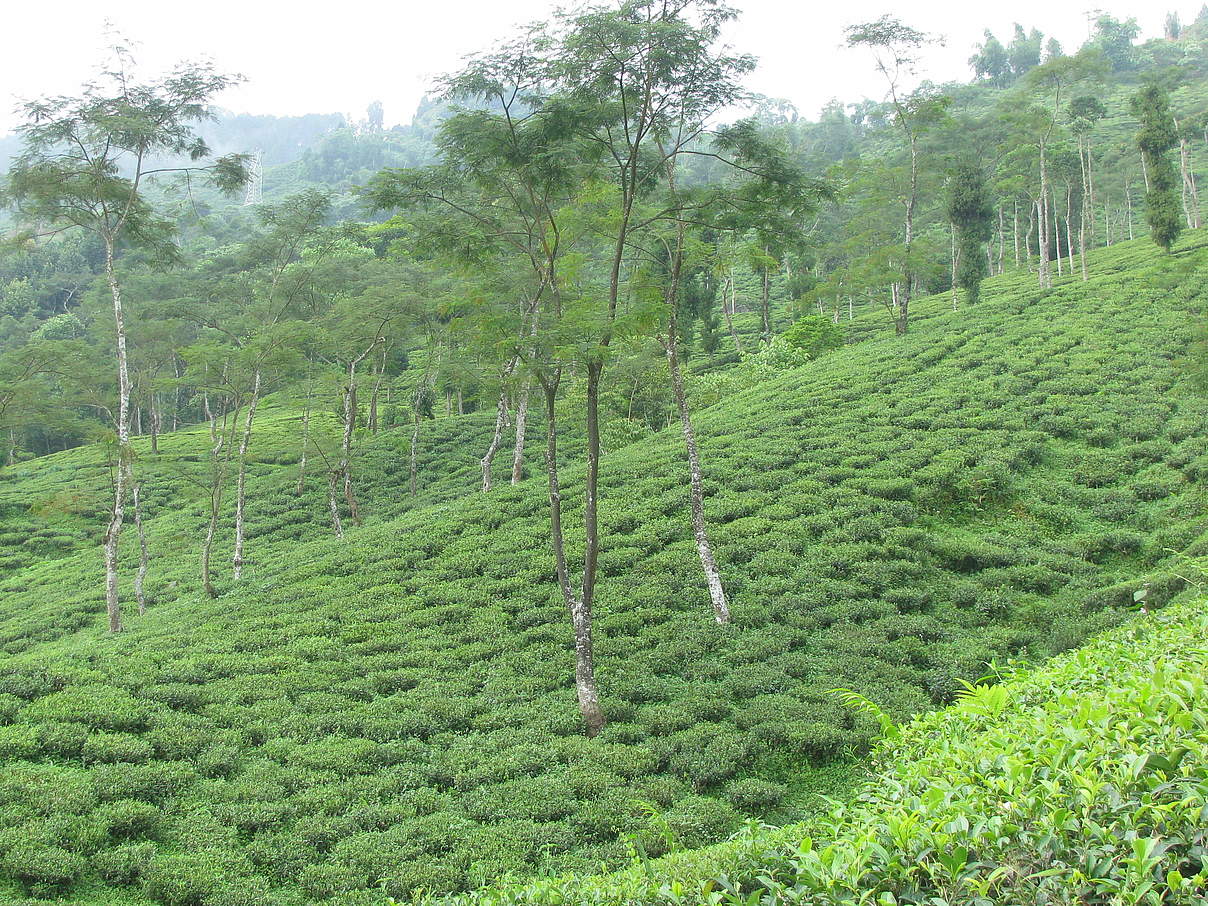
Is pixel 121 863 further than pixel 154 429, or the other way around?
pixel 154 429

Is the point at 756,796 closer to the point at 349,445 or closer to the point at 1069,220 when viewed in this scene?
the point at 349,445

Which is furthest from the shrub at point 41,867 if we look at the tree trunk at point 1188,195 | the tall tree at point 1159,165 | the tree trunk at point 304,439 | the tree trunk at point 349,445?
the tree trunk at point 1188,195

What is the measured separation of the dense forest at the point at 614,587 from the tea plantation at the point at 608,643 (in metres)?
0.08

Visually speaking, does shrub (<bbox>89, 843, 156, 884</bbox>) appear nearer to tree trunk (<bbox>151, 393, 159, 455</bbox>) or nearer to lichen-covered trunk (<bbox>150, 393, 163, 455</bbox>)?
lichen-covered trunk (<bbox>150, 393, 163, 455</bbox>)

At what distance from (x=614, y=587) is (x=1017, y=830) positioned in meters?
11.2

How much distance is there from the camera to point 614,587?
14.2 meters

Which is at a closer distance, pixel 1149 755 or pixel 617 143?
pixel 1149 755

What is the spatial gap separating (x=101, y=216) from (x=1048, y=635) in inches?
901

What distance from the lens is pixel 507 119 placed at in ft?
37.5

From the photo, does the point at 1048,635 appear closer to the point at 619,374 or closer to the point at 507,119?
the point at 507,119

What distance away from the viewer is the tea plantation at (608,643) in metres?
7.38

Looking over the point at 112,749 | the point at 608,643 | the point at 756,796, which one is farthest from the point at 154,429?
the point at 756,796

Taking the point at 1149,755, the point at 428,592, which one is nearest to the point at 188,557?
the point at 428,592

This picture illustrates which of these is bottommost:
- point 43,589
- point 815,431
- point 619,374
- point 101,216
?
point 43,589
